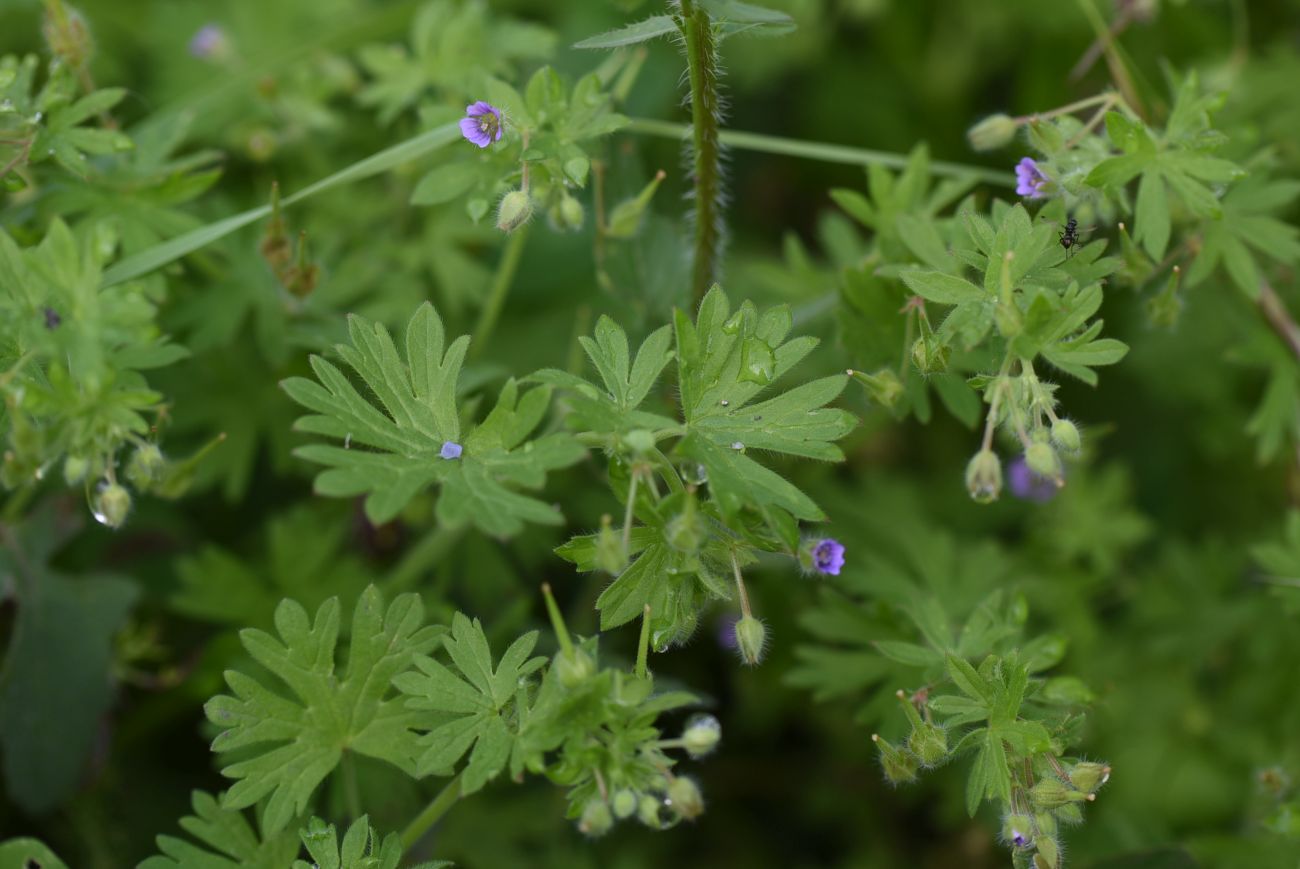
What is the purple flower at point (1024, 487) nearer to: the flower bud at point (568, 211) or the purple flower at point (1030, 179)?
the purple flower at point (1030, 179)

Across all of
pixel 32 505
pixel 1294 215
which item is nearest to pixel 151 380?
pixel 32 505

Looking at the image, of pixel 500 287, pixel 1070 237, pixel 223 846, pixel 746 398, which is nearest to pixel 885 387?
pixel 746 398

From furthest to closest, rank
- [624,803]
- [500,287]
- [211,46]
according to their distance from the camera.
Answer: [211,46] → [500,287] → [624,803]

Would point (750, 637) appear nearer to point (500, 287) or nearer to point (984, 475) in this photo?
point (984, 475)

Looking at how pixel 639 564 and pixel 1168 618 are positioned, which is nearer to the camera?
pixel 639 564

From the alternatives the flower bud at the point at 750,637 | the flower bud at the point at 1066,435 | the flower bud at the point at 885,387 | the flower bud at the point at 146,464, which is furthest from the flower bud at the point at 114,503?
the flower bud at the point at 1066,435

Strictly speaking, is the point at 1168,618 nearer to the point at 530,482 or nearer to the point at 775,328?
the point at 775,328
